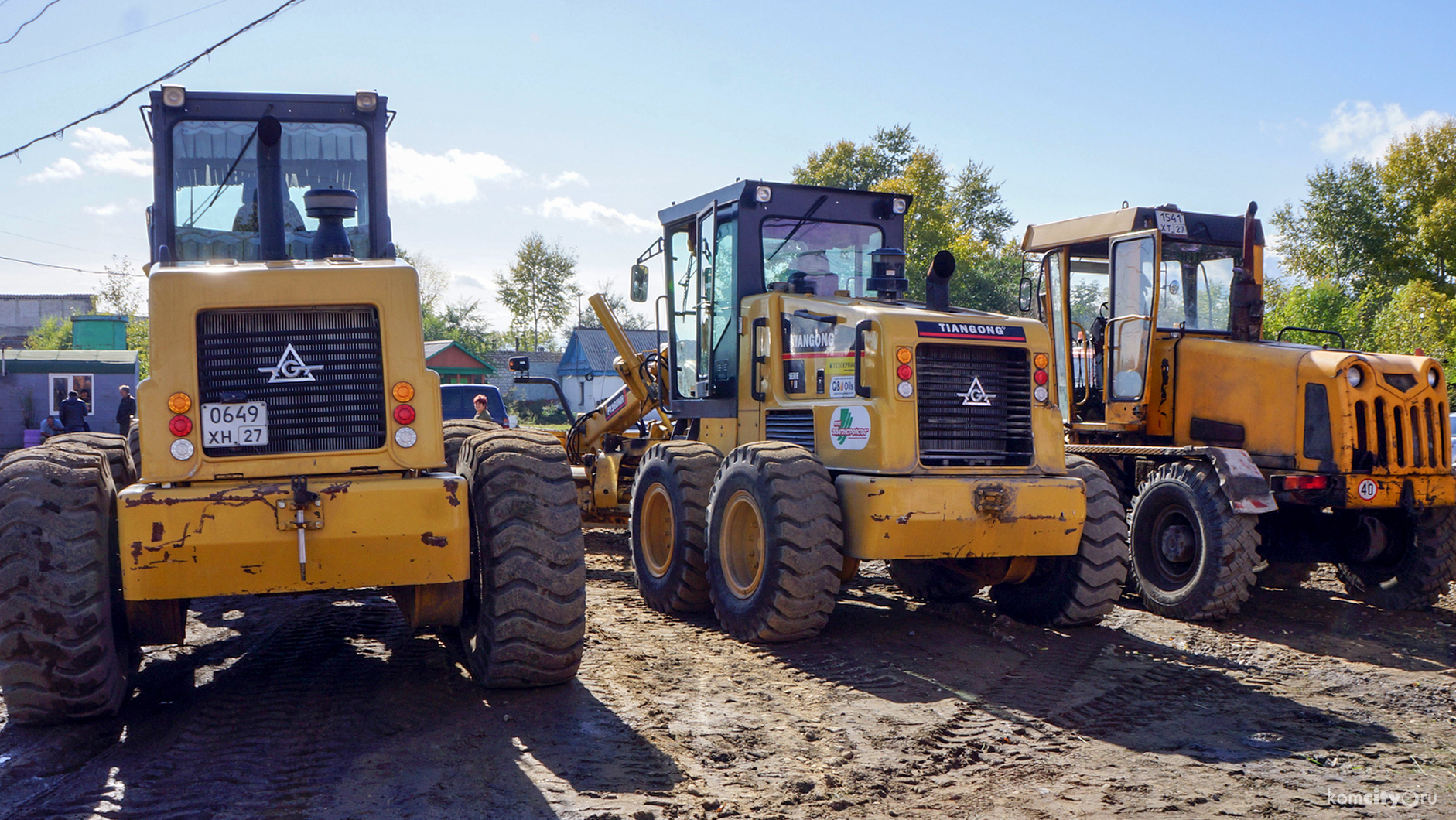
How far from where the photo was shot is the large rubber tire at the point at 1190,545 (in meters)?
7.85

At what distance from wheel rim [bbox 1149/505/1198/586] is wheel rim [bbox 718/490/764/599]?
3.43 metres

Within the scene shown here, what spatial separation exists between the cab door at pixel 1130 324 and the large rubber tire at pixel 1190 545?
817mm

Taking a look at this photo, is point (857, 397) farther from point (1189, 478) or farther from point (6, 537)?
point (6, 537)

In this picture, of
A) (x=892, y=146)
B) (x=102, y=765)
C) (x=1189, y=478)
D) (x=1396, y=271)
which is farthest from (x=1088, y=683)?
(x=892, y=146)

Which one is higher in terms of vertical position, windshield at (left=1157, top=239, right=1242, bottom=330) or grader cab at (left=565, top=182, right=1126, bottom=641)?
windshield at (left=1157, top=239, right=1242, bottom=330)

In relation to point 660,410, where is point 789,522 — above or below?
below

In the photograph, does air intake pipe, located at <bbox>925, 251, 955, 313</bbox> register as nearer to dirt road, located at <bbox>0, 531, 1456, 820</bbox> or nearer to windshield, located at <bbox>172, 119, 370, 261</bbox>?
dirt road, located at <bbox>0, 531, 1456, 820</bbox>

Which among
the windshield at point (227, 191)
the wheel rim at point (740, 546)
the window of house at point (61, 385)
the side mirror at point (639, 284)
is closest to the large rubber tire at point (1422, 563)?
the wheel rim at point (740, 546)

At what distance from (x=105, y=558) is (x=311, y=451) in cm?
97

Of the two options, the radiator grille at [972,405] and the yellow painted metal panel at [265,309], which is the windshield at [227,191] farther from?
the radiator grille at [972,405]

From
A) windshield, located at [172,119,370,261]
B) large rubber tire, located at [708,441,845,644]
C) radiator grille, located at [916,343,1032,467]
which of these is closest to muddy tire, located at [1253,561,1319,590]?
radiator grille, located at [916,343,1032,467]

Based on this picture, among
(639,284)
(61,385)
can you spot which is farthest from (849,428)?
(61,385)

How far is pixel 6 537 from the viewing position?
15.0ft

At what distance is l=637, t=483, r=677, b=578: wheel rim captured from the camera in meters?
8.44
